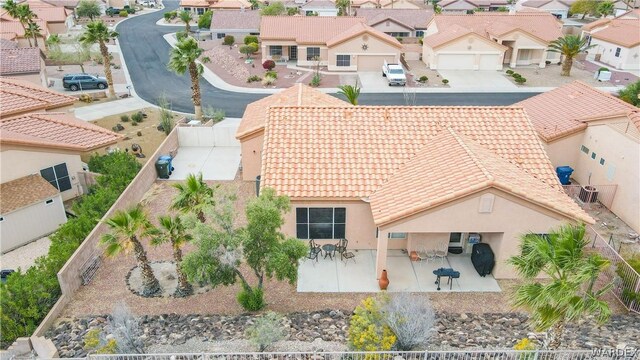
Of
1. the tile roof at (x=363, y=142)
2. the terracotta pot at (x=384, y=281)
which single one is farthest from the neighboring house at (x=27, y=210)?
the terracotta pot at (x=384, y=281)

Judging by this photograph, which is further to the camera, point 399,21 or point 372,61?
point 399,21

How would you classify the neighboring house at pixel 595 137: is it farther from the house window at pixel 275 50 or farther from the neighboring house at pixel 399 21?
the neighboring house at pixel 399 21

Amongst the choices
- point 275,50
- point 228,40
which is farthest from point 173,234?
point 228,40

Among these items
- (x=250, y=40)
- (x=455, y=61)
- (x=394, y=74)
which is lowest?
(x=394, y=74)

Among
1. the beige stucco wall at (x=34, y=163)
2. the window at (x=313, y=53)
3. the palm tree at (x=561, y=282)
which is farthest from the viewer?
the window at (x=313, y=53)

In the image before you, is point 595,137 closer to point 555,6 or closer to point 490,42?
point 490,42
